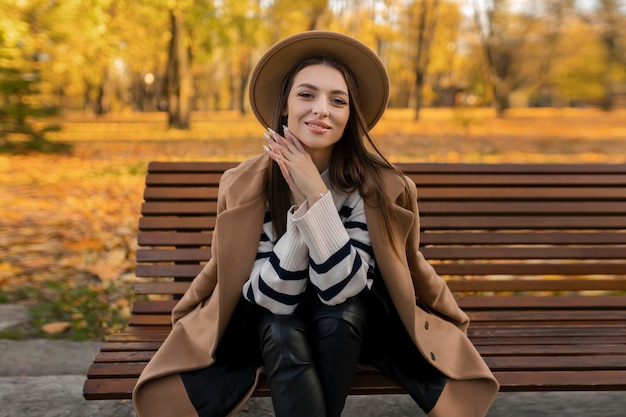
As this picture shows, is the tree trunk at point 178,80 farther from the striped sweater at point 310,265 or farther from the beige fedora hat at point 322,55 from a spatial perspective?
the striped sweater at point 310,265

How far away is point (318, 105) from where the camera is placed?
2303 mm

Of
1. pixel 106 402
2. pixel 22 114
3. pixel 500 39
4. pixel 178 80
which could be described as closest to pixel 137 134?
pixel 178 80

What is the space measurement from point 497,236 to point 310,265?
1359 millimetres

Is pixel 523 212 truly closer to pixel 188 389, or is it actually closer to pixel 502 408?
pixel 502 408

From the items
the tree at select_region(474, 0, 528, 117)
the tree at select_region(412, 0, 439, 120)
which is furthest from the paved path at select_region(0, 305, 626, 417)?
the tree at select_region(412, 0, 439, 120)

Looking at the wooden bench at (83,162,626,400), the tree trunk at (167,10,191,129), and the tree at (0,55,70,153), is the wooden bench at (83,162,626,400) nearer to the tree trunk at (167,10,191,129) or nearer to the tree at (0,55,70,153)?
the tree at (0,55,70,153)

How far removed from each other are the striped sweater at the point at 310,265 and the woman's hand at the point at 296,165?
0.17ft

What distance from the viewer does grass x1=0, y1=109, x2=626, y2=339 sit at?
13.3ft

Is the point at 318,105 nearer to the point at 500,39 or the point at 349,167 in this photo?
the point at 349,167

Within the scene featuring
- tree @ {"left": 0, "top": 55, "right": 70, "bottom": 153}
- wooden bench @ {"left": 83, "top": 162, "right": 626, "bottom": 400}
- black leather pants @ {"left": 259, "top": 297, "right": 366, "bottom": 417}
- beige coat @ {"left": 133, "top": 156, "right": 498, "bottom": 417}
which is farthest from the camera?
tree @ {"left": 0, "top": 55, "right": 70, "bottom": 153}

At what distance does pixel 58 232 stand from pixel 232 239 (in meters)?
3.60

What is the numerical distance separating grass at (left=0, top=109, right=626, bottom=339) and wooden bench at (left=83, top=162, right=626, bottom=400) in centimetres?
95

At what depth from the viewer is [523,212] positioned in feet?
10.7

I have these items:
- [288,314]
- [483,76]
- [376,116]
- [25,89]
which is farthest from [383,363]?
[483,76]
